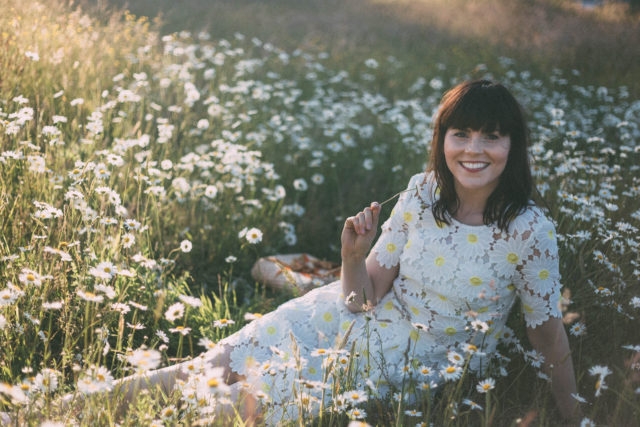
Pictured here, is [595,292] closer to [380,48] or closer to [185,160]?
[185,160]

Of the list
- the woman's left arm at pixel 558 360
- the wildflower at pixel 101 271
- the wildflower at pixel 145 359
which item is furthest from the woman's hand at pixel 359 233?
the wildflower at pixel 145 359

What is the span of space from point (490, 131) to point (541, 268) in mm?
531

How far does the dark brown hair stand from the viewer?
6.78ft

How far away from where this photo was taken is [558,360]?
2.08 metres

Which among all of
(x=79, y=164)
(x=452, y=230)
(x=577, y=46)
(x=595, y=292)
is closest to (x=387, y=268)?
(x=452, y=230)

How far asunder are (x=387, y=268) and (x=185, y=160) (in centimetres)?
166

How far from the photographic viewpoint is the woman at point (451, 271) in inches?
81.5

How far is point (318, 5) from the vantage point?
13641 mm

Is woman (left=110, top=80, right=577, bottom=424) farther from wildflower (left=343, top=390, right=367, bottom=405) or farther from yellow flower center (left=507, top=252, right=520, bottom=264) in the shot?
wildflower (left=343, top=390, right=367, bottom=405)

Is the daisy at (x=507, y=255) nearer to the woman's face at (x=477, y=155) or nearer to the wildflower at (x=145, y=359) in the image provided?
the woman's face at (x=477, y=155)

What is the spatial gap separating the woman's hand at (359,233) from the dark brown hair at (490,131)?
0.31 metres

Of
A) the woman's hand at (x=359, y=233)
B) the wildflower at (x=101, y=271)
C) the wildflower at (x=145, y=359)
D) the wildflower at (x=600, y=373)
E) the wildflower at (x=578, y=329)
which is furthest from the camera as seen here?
the wildflower at (x=578, y=329)

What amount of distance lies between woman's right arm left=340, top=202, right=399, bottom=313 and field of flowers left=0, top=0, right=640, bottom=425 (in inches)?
14.6

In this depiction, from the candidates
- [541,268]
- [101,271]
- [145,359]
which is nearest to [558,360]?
[541,268]
